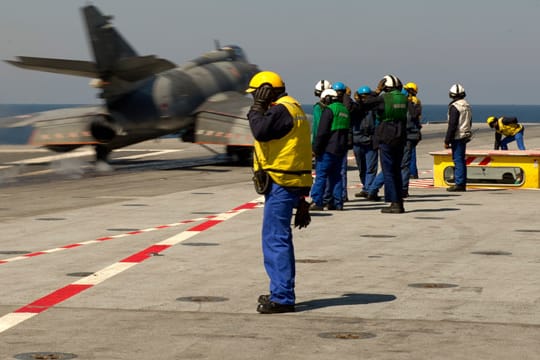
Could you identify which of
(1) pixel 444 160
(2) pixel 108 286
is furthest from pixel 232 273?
(1) pixel 444 160

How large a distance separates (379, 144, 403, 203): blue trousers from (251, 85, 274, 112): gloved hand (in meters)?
8.02

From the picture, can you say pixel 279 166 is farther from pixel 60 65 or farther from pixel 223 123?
pixel 223 123

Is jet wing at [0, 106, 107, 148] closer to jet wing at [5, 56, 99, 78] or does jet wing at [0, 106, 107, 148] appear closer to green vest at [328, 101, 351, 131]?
jet wing at [5, 56, 99, 78]

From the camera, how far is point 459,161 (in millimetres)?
22094

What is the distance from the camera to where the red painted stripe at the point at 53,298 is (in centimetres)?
943

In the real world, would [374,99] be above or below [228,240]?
above

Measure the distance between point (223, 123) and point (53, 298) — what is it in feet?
75.0

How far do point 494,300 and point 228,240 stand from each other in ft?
17.7

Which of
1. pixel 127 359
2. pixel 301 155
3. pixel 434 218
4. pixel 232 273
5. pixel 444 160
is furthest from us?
pixel 444 160

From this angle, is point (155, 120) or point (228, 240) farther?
point (155, 120)

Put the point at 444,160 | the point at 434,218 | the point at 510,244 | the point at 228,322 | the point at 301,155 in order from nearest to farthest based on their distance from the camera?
the point at 228,322, the point at 301,155, the point at 510,244, the point at 434,218, the point at 444,160

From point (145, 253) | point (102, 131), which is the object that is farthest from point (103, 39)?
point (145, 253)

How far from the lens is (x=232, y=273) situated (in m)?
11.6

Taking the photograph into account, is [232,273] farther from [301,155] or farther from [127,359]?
[127,359]
